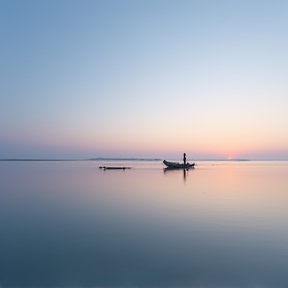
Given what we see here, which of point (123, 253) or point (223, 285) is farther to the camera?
point (123, 253)

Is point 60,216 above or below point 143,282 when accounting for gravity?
above

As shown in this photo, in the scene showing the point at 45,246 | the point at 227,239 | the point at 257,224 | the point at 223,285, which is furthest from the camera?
the point at 257,224

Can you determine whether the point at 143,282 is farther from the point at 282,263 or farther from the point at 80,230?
the point at 80,230

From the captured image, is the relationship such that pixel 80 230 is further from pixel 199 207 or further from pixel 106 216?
pixel 199 207

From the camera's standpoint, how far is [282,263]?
7.62m

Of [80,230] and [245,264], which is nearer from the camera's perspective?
[245,264]

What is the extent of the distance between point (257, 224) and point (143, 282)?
7020mm

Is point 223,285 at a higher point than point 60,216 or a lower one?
lower

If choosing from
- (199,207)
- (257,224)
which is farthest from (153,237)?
(199,207)

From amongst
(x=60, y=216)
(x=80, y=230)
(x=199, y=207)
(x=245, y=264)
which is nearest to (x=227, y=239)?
(x=245, y=264)

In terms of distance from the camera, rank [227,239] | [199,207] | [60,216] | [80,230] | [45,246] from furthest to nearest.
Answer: [199,207], [60,216], [80,230], [227,239], [45,246]

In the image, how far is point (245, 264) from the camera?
299 inches

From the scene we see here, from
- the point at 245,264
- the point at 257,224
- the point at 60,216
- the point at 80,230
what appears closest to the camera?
the point at 245,264

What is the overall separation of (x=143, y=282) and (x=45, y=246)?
380 cm
